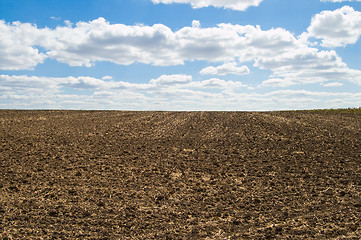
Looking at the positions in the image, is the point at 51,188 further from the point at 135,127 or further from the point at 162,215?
the point at 135,127

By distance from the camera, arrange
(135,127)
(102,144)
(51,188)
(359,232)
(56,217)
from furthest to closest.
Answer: (135,127) → (102,144) → (51,188) → (56,217) → (359,232)

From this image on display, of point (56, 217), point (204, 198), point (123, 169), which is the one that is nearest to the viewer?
point (56, 217)

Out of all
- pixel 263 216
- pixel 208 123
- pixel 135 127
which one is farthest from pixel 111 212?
pixel 208 123

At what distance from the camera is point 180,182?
28.5 ft

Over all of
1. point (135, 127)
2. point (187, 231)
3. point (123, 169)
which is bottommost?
point (187, 231)

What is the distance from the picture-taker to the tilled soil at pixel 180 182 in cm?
637

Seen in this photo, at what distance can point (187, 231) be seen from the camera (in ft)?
20.4

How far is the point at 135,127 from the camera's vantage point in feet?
48.8

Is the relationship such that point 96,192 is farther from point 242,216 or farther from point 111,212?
point 242,216

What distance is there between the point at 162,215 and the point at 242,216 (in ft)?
6.12

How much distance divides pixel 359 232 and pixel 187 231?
3.52m

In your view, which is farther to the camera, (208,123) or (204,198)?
(208,123)

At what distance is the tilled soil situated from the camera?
6367 millimetres

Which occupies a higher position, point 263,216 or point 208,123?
point 208,123
